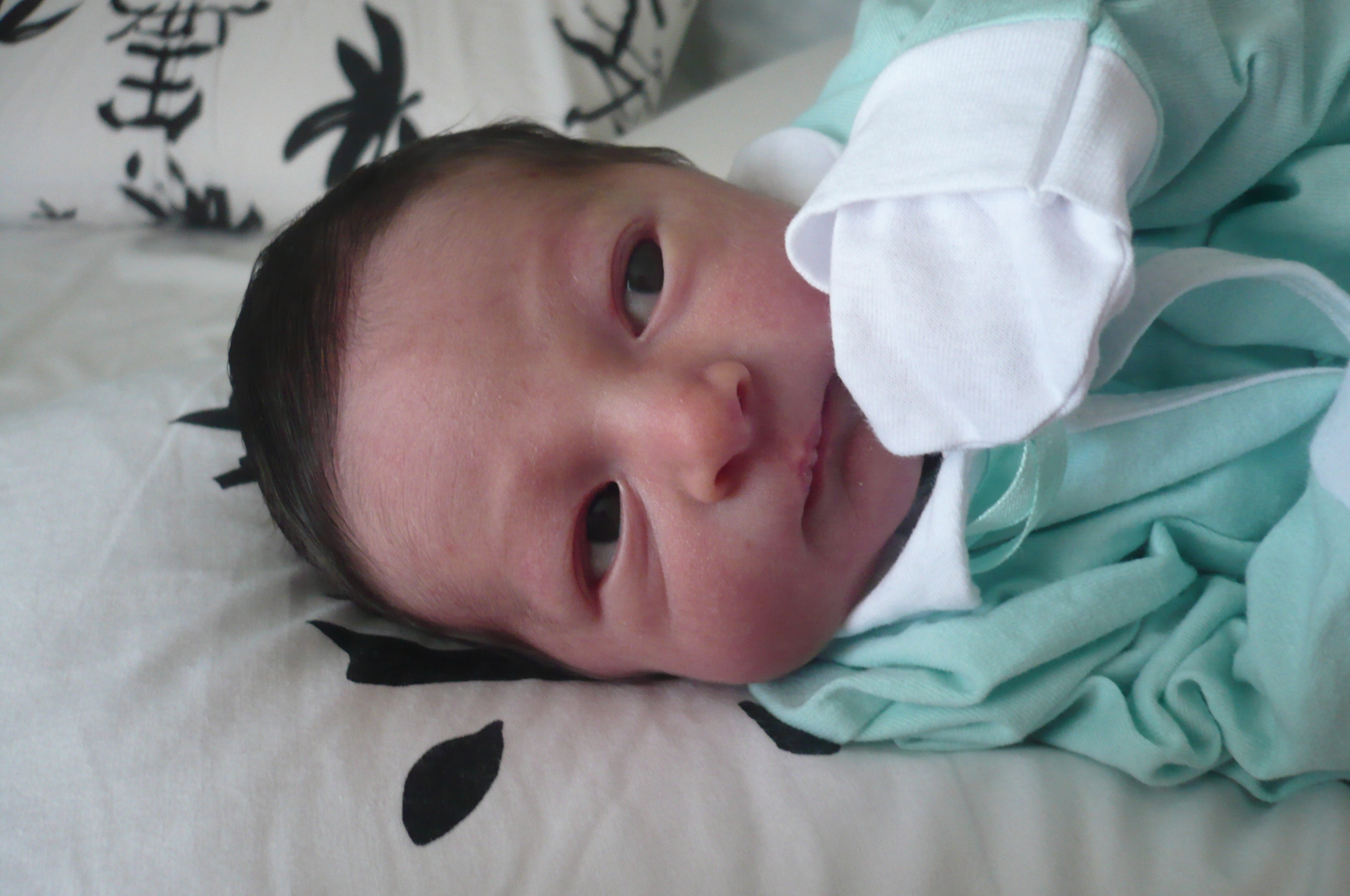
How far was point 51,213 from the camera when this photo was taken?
1.57 metres

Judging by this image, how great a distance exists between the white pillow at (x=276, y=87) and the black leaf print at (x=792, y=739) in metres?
0.94

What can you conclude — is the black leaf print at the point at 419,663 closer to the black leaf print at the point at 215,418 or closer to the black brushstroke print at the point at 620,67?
the black leaf print at the point at 215,418

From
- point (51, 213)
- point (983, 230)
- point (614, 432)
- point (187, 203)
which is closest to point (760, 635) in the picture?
point (614, 432)

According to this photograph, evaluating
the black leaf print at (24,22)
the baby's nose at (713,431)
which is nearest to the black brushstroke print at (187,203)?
the black leaf print at (24,22)

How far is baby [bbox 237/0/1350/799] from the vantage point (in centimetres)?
66

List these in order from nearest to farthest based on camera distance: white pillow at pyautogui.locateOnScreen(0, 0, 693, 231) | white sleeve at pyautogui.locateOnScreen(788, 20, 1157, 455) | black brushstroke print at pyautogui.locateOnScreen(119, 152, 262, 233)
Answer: white sleeve at pyautogui.locateOnScreen(788, 20, 1157, 455) < white pillow at pyautogui.locateOnScreen(0, 0, 693, 231) < black brushstroke print at pyautogui.locateOnScreen(119, 152, 262, 233)

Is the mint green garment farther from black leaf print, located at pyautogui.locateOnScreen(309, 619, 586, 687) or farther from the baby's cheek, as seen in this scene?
black leaf print, located at pyautogui.locateOnScreen(309, 619, 586, 687)

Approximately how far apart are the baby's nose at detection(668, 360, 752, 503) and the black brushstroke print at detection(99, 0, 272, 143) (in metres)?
1.16

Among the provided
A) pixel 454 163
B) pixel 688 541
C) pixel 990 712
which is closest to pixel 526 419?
pixel 688 541

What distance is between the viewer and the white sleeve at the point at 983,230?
1.66 ft

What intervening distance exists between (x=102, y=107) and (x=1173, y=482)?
1545 mm

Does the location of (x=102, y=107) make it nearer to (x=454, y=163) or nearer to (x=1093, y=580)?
(x=454, y=163)

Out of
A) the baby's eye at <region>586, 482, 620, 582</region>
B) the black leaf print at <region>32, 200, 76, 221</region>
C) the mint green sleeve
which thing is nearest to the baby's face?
the baby's eye at <region>586, 482, 620, 582</region>

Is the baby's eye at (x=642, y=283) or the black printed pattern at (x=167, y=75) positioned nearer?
the baby's eye at (x=642, y=283)
